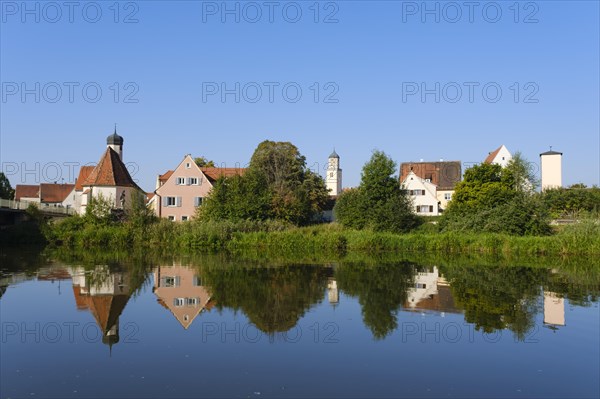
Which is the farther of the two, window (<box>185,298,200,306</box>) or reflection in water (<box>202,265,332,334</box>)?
window (<box>185,298,200,306</box>)

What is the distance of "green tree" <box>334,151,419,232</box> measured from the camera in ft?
153

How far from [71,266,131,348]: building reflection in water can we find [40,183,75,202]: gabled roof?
241 ft

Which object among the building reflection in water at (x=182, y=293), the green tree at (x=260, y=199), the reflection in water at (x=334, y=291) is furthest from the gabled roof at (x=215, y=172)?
the building reflection in water at (x=182, y=293)

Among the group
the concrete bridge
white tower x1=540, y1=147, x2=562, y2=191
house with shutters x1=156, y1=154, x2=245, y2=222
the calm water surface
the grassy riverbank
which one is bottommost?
the calm water surface

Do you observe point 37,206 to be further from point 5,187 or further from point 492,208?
point 492,208

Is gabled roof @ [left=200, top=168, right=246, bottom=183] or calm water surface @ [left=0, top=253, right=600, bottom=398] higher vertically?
gabled roof @ [left=200, top=168, right=246, bottom=183]

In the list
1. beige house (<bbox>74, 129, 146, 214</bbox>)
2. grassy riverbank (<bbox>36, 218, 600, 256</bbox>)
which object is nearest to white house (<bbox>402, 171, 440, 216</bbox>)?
grassy riverbank (<bbox>36, 218, 600, 256</bbox>)

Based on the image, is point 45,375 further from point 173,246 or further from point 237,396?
point 173,246

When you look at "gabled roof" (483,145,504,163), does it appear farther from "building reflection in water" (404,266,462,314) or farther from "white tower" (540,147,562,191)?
"building reflection in water" (404,266,462,314)

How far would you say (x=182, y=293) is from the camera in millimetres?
20203

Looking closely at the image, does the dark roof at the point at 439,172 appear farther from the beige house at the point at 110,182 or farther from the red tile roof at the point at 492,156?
the beige house at the point at 110,182

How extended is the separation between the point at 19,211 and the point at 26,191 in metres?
54.1

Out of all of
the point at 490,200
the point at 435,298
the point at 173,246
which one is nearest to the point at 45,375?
the point at 435,298

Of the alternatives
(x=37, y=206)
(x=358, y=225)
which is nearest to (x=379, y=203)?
(x=358, y=225)
